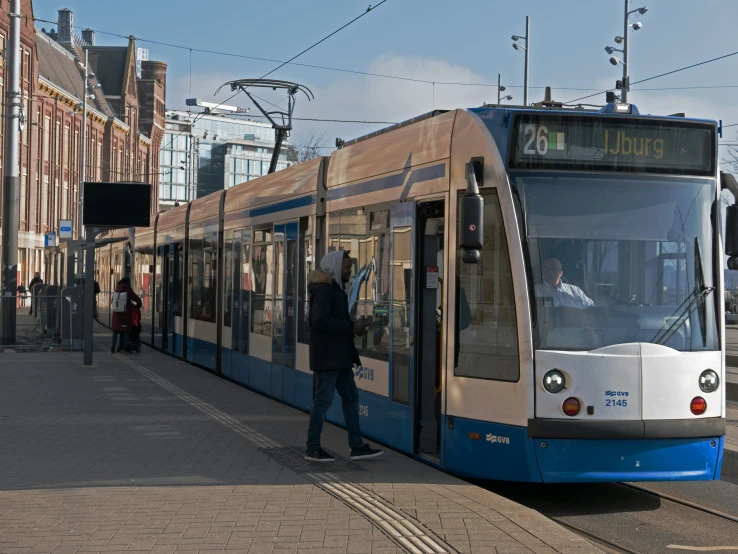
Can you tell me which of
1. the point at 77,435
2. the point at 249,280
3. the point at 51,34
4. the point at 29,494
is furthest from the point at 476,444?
the point at 51,34

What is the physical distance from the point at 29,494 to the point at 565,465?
364cm

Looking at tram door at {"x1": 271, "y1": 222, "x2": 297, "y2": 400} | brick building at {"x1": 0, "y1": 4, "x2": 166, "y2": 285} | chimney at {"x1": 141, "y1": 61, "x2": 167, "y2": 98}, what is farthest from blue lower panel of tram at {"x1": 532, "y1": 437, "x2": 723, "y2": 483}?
chimney at {"x1": 141, "y1": 61, "x2": 167, "y2": 98}

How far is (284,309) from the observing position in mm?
13141

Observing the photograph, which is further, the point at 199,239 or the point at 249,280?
the point at 199,239

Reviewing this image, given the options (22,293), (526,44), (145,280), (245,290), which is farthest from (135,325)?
(526,44)

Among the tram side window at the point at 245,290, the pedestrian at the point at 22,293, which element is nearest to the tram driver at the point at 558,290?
the tram side window at the point at 245,290

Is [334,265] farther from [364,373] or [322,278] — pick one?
[364,373]

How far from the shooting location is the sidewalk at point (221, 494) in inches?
244

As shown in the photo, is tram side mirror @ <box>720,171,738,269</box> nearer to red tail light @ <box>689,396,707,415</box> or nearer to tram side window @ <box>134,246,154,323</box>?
red tail light @ <box>689,396,707,415</box>

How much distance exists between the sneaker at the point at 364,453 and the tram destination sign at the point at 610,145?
2.62 metres

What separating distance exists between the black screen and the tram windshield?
13.1 m

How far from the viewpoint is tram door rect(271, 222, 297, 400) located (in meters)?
12.8

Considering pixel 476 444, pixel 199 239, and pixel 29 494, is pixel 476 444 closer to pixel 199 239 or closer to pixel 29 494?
pixel 29 494

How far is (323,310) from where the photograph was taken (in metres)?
8.88
